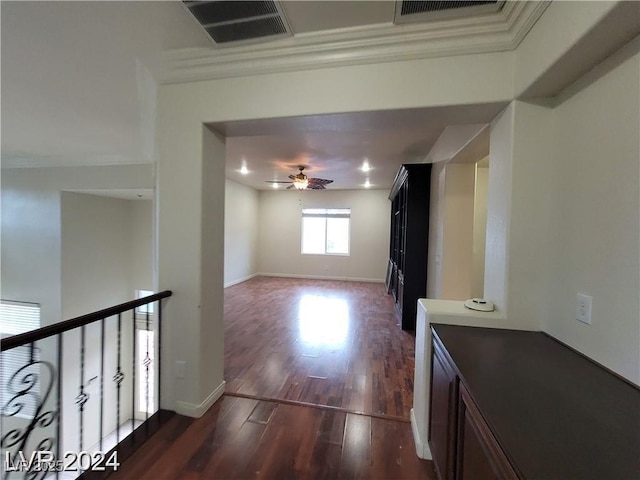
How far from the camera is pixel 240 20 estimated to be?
62.2 inches

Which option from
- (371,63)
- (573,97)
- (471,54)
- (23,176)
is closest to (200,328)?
(371,63)

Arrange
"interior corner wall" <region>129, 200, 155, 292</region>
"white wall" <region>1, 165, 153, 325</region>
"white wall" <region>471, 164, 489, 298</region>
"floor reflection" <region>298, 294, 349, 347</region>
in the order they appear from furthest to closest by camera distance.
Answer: "interior corner wall" <region>129, 200, 155, 292</region> < "white wall" <region>1, 165, 153, 325</region> < "white wall" <region>471, 164, 489, 298</region> < "floor reflection" <region>298, 294, 349, 347</region>

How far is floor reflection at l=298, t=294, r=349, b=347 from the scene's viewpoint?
3.55 metres

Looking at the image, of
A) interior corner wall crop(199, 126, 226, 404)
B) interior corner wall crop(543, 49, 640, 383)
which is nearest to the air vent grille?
interior corner wall crop(199, 126, 226, 404)

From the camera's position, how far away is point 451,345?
1328 mm

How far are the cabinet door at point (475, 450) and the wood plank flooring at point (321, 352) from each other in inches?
42.6

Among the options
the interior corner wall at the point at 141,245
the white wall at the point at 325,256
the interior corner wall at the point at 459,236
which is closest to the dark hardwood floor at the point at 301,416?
the interior corner wall at the point at 459,236

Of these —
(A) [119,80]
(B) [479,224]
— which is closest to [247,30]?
(A) [119,80]

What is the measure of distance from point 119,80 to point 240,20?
4.36 ft

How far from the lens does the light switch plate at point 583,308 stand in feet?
4.01

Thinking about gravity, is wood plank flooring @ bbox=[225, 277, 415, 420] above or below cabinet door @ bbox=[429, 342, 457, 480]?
below

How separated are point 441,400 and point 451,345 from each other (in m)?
0.30

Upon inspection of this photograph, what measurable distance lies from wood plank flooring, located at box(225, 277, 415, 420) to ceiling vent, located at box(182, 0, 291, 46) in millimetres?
2761

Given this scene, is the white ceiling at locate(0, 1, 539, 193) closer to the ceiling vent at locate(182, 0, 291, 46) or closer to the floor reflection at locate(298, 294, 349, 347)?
the ceiling vent at locate(182, 0, 291, 46)
